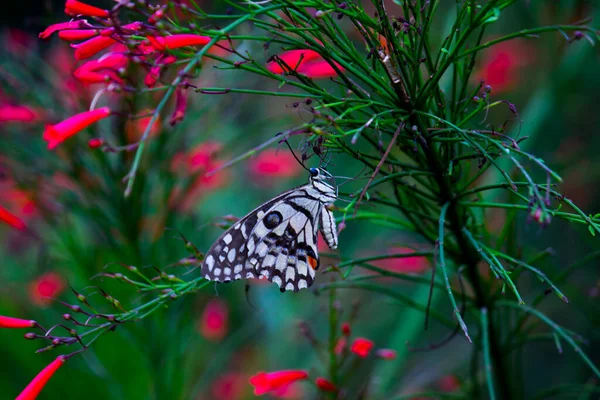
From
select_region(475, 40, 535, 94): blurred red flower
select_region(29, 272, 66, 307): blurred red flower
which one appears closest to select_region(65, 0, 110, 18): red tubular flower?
select_region(29, 272, 66, 307): blurred red flower

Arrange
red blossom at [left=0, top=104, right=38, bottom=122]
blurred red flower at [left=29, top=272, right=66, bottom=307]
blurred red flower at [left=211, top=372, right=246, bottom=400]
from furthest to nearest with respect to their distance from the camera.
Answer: blurred red flower at [left=211, top=372, right=246, bottom=400] → blurred red flower at [left=29, top=272, right=66, bottom=307] → red blossom at [left=0, top=104, right=38, bottom=122]

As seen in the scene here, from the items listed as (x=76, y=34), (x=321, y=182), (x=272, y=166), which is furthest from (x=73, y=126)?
(x=272, y=166)

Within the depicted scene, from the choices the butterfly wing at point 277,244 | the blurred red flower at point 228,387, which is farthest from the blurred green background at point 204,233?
the butterfly wing at point 277,244

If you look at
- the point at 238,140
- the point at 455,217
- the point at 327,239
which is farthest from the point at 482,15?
the point at 238,140

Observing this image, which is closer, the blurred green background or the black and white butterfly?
the black and white butterfly

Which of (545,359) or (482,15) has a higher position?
(482,15)

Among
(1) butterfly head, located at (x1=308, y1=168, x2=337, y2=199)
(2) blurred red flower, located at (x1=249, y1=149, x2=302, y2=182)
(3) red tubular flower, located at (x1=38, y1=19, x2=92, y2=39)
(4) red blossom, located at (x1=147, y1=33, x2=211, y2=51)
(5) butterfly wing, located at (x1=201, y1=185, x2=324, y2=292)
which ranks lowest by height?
(2) blurred red flower, located at (x1=249, y1=149, x2=302, y2=182)

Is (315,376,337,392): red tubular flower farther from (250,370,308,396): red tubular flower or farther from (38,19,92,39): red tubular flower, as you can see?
(38,19,92,39): red tubular flower

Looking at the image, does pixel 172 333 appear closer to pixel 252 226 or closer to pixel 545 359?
pixel 252 226
